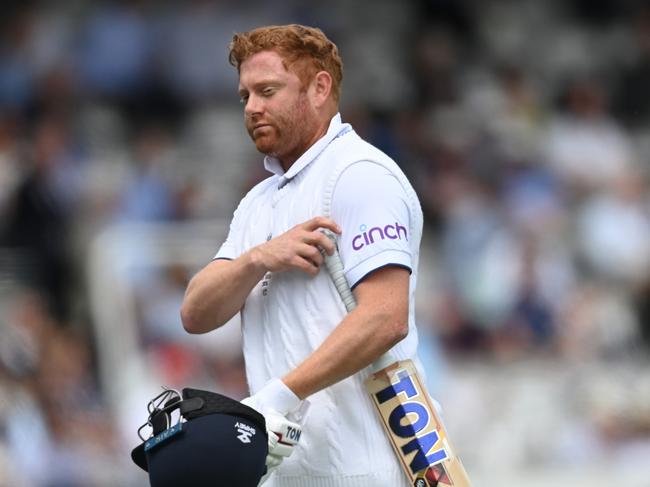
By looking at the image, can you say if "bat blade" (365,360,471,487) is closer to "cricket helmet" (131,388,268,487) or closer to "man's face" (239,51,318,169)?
"cricket helmet" (131,388,268,487)

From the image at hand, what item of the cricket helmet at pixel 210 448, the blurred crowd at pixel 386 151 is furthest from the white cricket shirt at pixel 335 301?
the blurred crowd at pixel 386 151

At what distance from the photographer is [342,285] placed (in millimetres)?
4207

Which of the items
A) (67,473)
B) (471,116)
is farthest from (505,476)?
(471,116)

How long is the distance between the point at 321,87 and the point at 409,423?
1011 millimetres

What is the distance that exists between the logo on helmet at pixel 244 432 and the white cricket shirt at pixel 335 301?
0.32 meters

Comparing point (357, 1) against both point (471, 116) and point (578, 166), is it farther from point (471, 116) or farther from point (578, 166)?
point (578, 166)

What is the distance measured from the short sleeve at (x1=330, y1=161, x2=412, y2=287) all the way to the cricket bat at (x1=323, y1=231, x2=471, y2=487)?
7cm

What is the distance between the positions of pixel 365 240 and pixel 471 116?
402 inches

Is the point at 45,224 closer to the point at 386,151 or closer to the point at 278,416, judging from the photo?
the point at 386,151

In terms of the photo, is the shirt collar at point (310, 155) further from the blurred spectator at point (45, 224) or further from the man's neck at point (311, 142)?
the blurred spectator at point (45, 224)

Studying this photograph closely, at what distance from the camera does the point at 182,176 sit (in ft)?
41.3

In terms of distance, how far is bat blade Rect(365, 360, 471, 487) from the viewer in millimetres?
4176

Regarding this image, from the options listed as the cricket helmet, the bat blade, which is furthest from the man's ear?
the cricket helmet

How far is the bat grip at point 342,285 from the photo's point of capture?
420cm
